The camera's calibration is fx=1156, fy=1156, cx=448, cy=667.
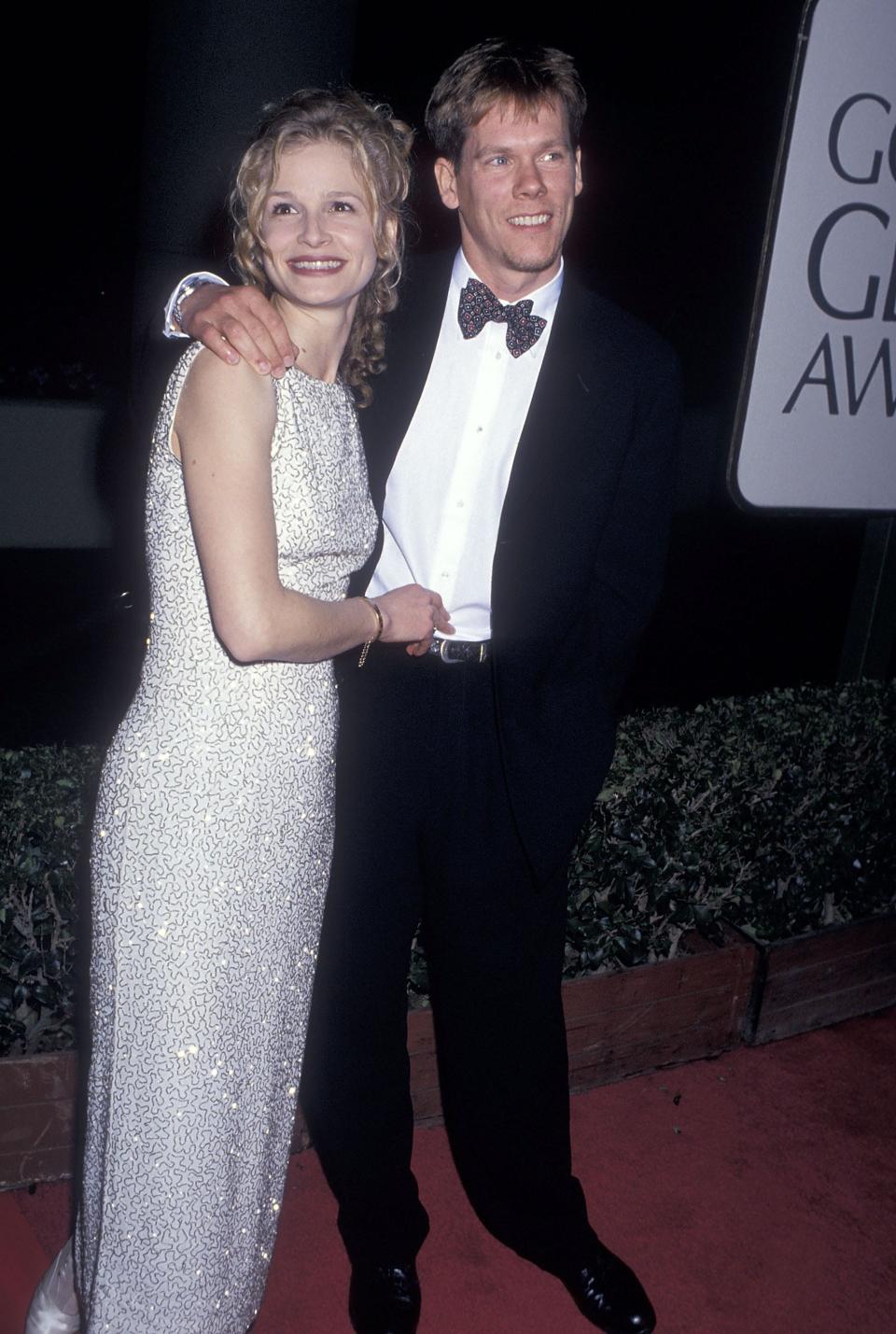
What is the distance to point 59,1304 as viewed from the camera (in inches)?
93.4

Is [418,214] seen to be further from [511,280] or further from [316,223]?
[316,223]

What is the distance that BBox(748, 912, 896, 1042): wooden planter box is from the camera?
3578mm

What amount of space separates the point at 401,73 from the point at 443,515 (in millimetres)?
12441

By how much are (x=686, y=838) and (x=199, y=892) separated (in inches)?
75.4

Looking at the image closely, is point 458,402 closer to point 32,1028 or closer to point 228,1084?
point 228,1084

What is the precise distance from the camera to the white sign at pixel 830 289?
7.91 ft

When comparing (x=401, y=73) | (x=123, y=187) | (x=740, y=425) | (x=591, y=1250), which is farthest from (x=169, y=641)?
(x=123, y=187)

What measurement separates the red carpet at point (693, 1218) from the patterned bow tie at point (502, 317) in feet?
6.88

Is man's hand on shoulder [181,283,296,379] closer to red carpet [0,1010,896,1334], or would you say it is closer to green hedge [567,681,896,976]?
green hedge [567,681,896,976]

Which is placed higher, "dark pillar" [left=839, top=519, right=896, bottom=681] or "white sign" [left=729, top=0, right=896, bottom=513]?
"white sign" [left=729, top=0, right=896, bottom=513]

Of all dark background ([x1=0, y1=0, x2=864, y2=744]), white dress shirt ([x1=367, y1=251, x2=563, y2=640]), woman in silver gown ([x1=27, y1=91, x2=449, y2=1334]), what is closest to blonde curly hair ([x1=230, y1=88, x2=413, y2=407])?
woman in silver gown ([x1=27, y1=91, x2=449, y2=1334])

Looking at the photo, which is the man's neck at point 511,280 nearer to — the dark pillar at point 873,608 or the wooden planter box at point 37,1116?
the dark pillar at point 873,608

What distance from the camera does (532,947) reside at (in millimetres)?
2529

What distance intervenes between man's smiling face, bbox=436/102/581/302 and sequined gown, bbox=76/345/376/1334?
52 cm
